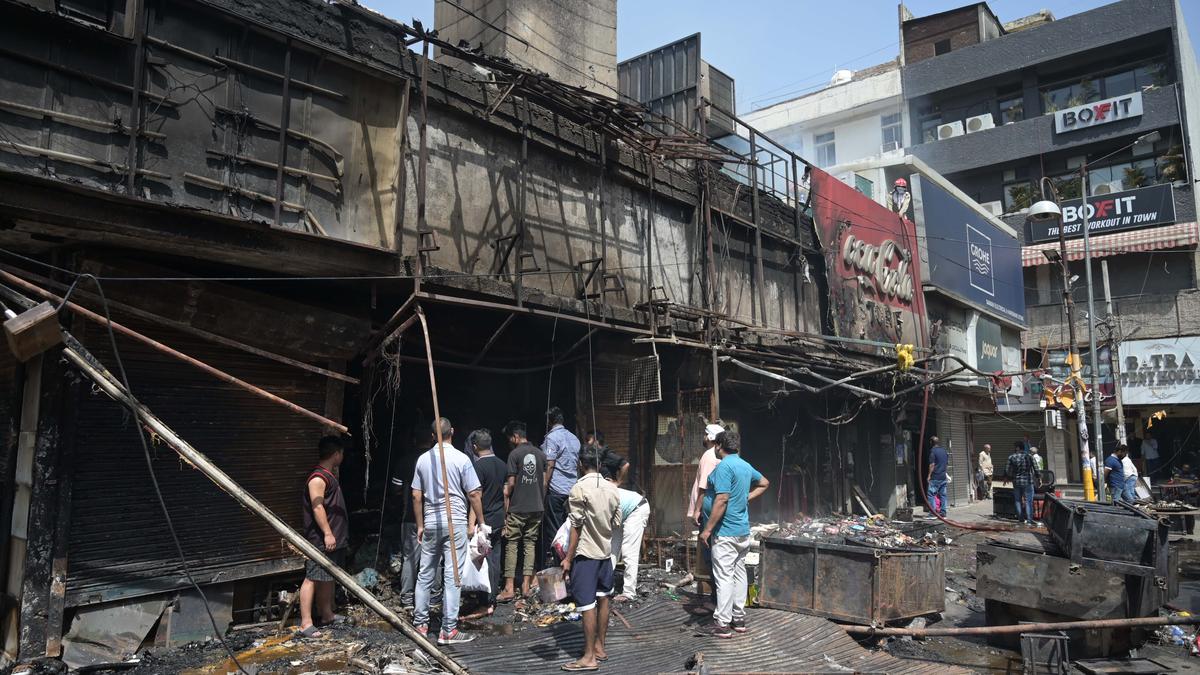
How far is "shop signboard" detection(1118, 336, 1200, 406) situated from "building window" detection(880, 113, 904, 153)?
49.0 ft

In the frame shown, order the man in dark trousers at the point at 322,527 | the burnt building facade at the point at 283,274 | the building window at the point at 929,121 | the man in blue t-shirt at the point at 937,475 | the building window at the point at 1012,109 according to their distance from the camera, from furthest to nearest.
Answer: the building window at the point at 929,121 < the building window at the point at 1012,109 < the man in blue t-shirt at the point at 937,475 < the man in dark trousers at the point at 322,527 < the burnt building facade at the point at 283,274

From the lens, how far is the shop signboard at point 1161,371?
2730 cm

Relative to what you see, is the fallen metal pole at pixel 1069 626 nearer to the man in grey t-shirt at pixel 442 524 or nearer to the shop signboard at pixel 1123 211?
the man in grey t-shirt at pixel 442 524

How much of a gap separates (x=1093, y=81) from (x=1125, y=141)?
11.1 ft

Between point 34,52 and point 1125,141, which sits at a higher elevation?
point 1125,141

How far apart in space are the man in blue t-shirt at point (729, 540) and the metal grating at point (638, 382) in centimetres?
335

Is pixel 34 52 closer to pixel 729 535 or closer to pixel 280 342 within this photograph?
pixel 280 342

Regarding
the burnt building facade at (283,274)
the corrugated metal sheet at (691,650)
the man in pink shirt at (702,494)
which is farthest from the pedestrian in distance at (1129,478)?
the corrugated metal sheet at (691,650)

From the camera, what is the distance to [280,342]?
7.80 m

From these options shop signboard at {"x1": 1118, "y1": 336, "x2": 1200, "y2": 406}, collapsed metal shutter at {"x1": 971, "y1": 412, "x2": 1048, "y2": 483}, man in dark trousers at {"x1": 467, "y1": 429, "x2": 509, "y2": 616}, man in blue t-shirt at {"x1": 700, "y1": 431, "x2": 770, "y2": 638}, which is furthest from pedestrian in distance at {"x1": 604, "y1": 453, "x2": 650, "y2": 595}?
collapsed metal shutter at {"x1": 971, "y1": 412, "x2": 1048, "y2": 483}

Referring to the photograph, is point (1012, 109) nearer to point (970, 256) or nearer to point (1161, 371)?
point (1161, 371)

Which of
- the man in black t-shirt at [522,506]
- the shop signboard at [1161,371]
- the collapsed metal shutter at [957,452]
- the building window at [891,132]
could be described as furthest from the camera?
the building window at [891,132]

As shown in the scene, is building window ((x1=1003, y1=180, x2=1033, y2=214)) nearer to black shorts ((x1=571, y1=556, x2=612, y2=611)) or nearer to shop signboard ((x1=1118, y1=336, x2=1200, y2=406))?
shop signboard ((x1=1118, y1=336, x2=1200, y2=406))

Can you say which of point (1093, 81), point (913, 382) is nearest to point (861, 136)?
point (1093, 81)
